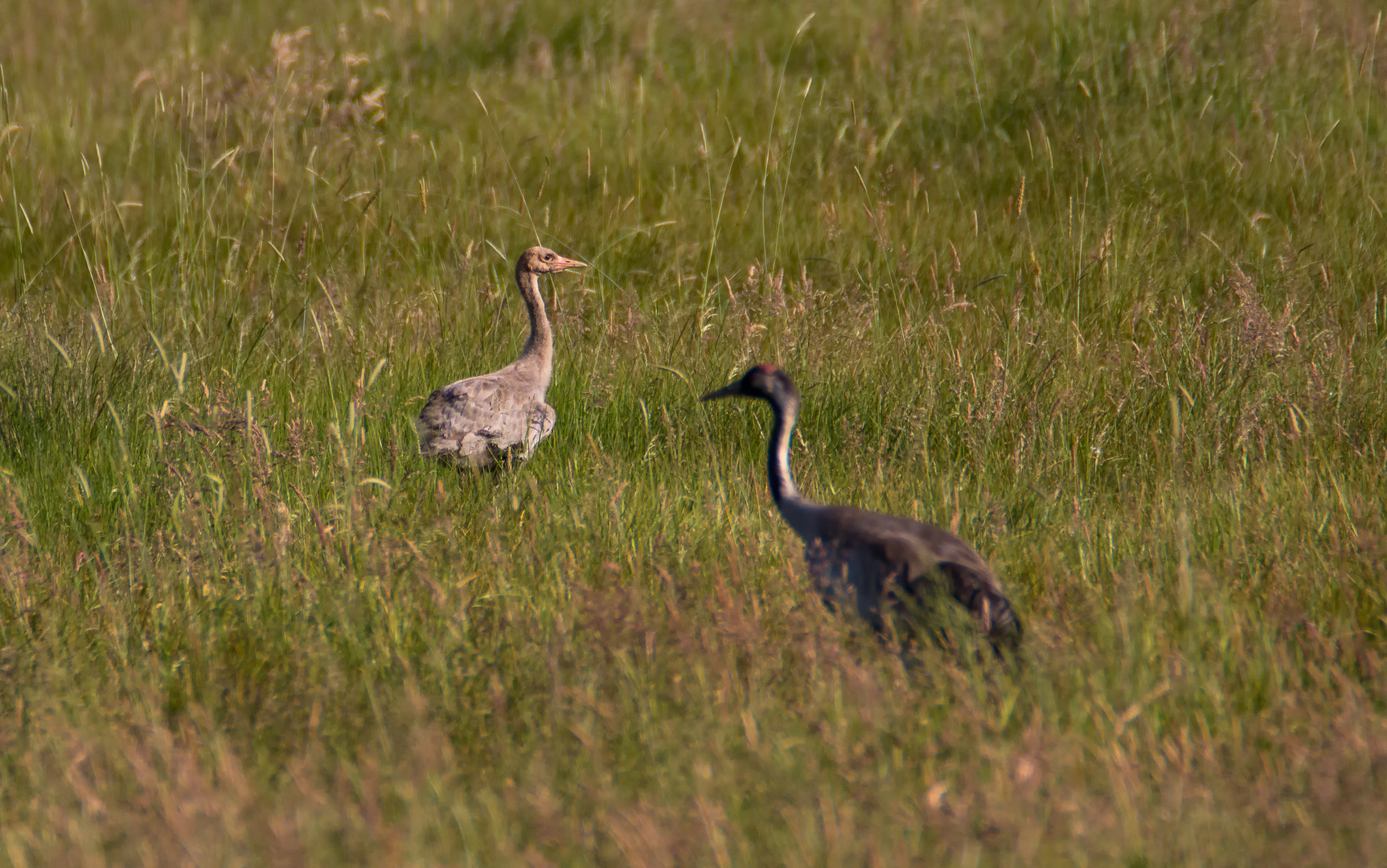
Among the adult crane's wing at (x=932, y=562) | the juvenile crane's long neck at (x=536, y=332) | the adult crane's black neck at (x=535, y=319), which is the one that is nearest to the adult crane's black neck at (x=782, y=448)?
the adult crane's wing at (x=932, y=562)

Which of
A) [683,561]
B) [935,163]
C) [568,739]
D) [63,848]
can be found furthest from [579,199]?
[63,848]

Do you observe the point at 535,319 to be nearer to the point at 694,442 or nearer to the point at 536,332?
the point at 536,332

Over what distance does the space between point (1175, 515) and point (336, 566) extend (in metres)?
2.72

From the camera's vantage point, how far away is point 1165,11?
28.9ft

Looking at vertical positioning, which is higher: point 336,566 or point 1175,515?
point 1175,515

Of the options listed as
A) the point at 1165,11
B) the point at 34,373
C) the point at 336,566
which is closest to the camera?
the point at 336,566

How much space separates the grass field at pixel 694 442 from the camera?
2.47m

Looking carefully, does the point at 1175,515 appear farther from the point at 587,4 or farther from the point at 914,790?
the point at 587,4

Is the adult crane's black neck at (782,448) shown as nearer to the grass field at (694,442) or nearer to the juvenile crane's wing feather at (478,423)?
the grass field at (694,442)

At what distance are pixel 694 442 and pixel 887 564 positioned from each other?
189 cm

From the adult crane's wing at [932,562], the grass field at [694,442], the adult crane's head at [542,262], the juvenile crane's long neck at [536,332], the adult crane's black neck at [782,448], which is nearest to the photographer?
the grass field at [694,442]

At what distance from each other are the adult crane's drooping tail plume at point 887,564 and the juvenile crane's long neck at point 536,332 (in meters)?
2.28

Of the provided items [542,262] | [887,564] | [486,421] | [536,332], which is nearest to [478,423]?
[486,421]

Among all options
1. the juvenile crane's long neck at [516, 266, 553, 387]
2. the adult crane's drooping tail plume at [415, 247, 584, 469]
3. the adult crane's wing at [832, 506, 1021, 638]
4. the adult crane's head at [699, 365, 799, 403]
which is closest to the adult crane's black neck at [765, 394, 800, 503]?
the adult crane's head at [699, 365, 799, 403]
